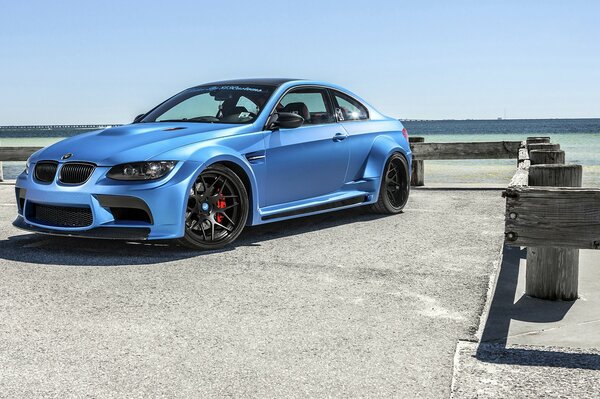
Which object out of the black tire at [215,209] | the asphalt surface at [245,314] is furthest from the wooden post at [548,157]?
the black tire at [215,209]

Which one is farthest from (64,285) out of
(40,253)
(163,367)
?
(163,367)

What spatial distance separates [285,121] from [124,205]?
1918 millimetres

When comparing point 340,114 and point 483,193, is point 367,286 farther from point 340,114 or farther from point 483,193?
point 483,193

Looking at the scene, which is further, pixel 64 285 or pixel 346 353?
pixel 64 285

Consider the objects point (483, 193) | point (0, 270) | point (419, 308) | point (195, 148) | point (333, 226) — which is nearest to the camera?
point (419, 308)

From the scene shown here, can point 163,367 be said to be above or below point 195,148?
below

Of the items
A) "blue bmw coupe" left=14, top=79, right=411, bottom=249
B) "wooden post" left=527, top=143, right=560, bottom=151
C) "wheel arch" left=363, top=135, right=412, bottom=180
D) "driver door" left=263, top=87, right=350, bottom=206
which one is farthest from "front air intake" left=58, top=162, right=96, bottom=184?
"wooden post" left=527, top=143, right=560, bottom=151

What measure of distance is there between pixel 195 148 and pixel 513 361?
3718 mm

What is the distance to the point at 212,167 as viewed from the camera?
6.79 meters

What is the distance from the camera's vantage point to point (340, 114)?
339 inches

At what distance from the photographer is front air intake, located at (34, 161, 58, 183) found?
6785 mm

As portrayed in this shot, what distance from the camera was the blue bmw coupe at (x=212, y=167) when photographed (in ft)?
21.1

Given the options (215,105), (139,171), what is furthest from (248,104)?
(139,171)

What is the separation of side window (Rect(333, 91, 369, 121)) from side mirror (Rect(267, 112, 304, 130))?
3.75 ft
